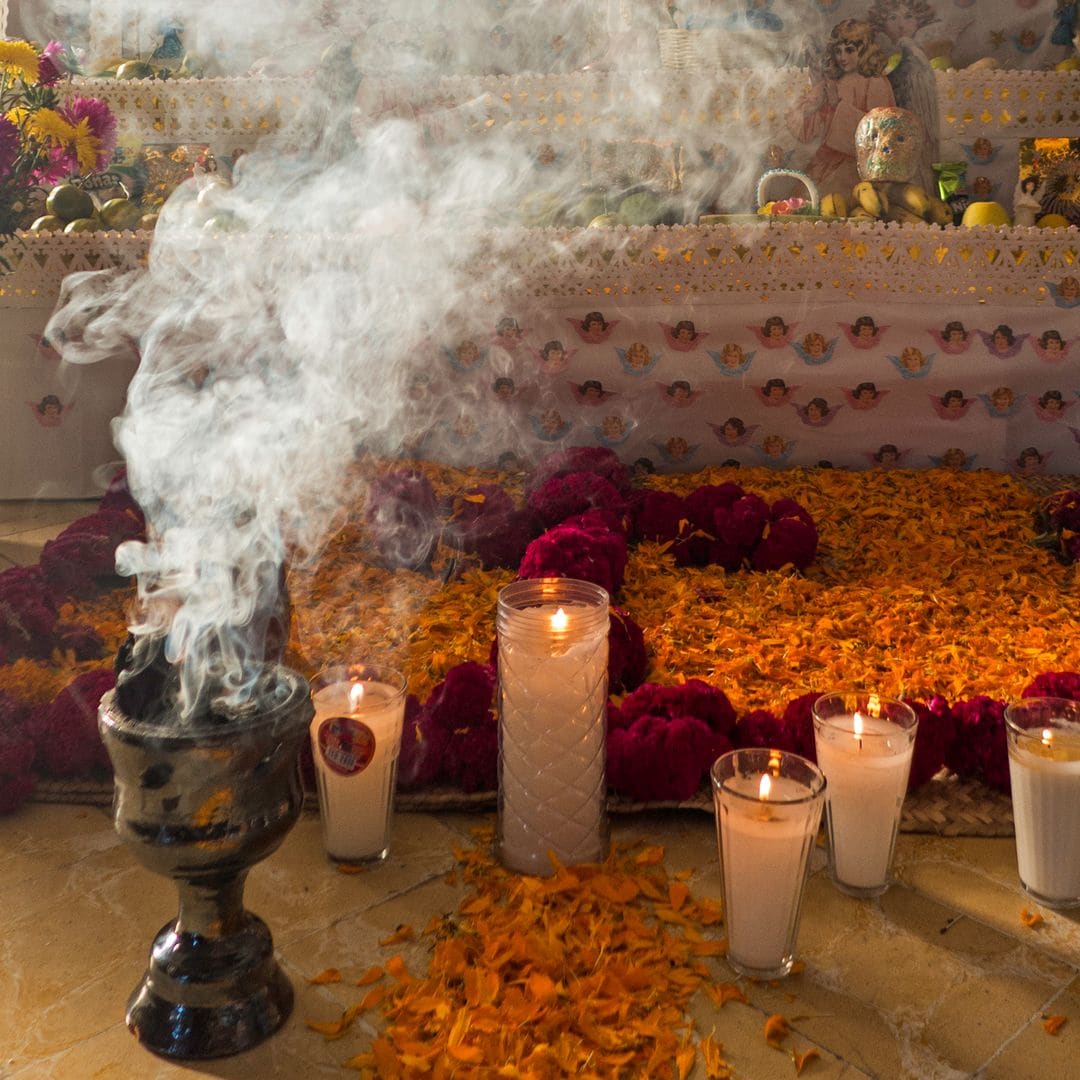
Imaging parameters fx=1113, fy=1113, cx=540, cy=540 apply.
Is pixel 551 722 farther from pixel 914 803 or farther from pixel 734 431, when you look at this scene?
pixel 734 431

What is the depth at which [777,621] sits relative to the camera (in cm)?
265

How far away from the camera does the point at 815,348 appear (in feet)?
11.7

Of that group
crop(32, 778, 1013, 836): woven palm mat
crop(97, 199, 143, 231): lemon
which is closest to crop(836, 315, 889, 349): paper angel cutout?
crop(32, 778, 1013, 836): woven palm mat

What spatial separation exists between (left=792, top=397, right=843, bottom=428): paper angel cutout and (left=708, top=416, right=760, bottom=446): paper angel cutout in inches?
5.8

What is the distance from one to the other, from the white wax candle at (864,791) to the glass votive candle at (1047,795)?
172 mm

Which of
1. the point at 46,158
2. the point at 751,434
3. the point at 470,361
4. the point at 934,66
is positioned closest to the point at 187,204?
the point at 46,158

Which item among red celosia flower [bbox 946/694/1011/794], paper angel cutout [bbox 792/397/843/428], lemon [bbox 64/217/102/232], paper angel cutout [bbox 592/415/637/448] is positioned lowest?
red celosia flower [bbox 946/694/1011/794]

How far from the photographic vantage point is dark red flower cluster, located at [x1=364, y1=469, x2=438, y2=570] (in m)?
3.06

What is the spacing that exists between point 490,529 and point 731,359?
43.5 inches

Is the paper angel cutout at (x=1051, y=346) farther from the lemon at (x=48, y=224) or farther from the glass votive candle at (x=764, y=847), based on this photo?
the lemon at (x=48, y=224)

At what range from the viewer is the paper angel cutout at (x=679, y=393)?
362 centimetres

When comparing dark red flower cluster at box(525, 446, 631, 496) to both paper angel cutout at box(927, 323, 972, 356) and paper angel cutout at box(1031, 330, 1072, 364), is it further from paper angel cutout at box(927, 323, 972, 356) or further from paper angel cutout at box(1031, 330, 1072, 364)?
paper angel cutout at box(1031, 330, 1072, 364)

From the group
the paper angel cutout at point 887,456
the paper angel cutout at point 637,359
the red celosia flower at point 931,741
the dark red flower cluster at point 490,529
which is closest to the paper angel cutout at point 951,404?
the paper angel cutout at point 887,456

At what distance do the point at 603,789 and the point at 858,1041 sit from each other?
53 cm
